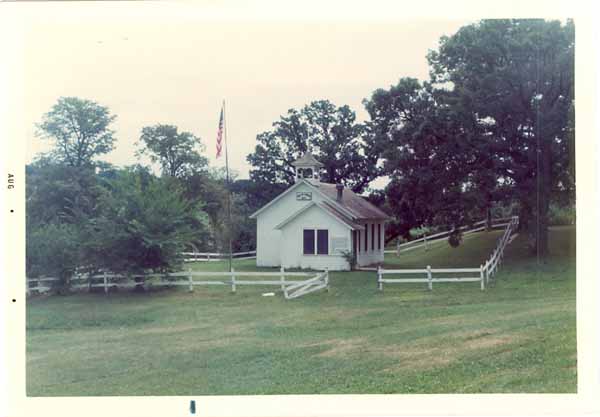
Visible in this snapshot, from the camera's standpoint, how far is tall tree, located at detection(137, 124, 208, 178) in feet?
30.1

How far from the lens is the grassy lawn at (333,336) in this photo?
8742mm

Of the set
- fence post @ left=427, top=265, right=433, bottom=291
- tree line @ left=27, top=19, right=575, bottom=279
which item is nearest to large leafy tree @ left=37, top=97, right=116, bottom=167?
tree line @ left=27, top=19, right=575, bottom=279

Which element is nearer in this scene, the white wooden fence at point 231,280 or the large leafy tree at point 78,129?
the large leafy tree at point 78,129

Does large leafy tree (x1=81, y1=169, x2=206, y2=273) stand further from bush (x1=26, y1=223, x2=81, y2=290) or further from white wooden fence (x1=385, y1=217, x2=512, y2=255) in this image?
white wooden fence (x1=385, y1=217, x2=512, y2=255)

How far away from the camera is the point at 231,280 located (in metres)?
9.44

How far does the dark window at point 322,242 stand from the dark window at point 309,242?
7cm

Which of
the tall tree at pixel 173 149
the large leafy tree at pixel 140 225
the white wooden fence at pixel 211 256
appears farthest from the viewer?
the white wooden fence at pixel 211 256

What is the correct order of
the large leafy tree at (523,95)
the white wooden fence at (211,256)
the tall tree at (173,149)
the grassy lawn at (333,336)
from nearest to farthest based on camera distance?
1. the grassy lawn at (333,336)
2. the large leafy tree at (523,95)
3. the tall tree at (173,149)
4. the white wooden fence at (211,256)

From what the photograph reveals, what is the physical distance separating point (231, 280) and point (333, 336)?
145 centimetres

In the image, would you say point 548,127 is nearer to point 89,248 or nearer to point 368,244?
point 368,244

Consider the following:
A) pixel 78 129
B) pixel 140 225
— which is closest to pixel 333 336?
pixel 140 225

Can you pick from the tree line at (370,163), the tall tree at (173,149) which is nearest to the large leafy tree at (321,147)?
the tree line at (370,163)

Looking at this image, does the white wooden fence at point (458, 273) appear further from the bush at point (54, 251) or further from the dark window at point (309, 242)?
the bush at point (54, 251)

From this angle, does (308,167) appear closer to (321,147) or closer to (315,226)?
(321,147)
